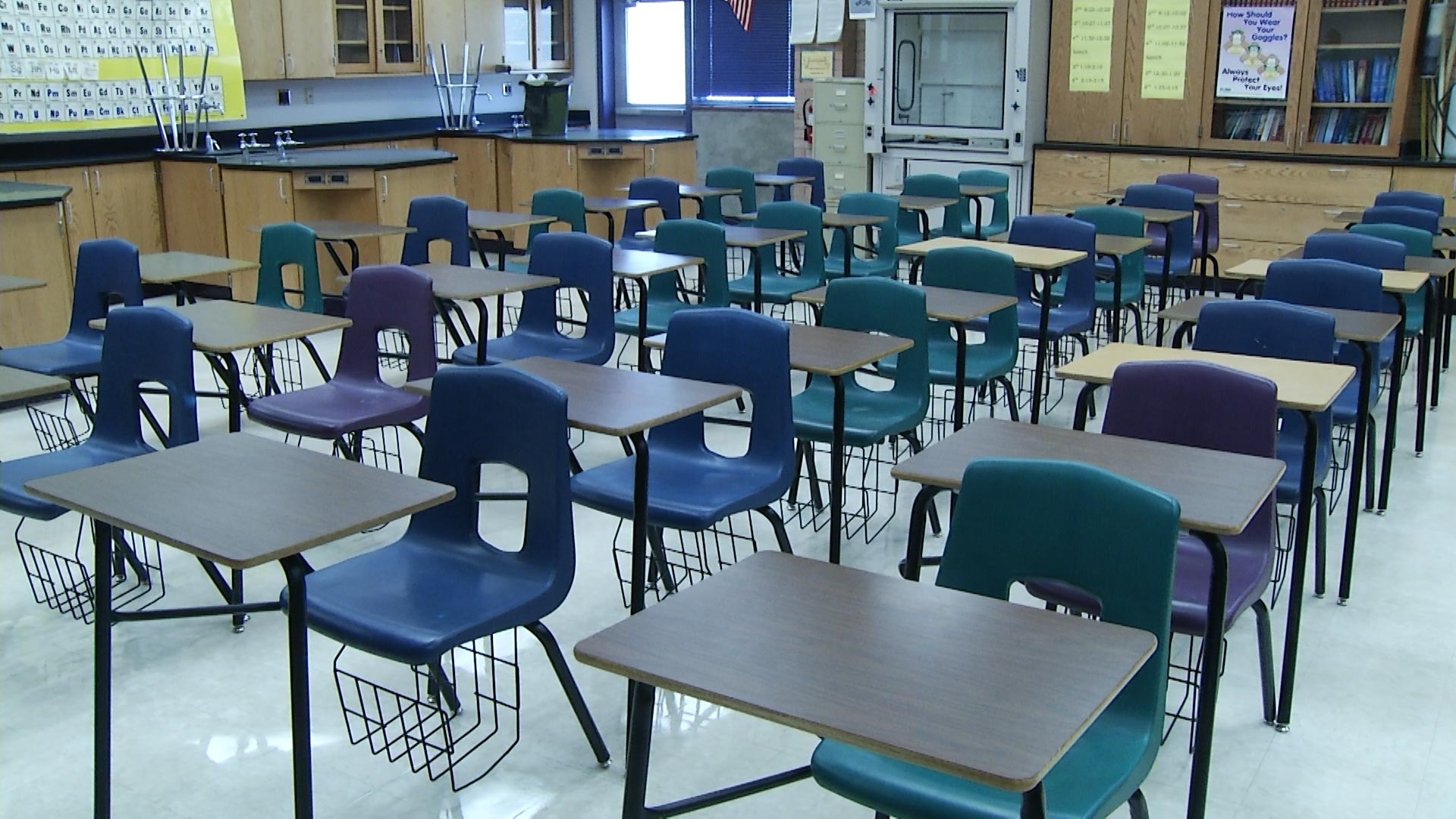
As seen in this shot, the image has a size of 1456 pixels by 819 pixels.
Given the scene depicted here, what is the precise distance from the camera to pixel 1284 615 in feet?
12.0

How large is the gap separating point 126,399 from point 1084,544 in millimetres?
2669

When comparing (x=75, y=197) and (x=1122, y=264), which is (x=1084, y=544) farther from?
(x=75, y=197)

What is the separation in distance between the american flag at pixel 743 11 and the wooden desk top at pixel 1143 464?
9.01 metres

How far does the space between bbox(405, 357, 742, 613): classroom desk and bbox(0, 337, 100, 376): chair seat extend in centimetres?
188

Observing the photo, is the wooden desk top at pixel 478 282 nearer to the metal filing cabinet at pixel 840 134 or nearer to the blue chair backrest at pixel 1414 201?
the blue chair backrest at pixel 1414 201

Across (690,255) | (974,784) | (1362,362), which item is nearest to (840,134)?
(690,255)

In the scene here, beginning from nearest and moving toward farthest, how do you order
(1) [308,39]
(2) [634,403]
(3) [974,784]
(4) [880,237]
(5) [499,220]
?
(3) [974,784], (2) [634,403], (5) [499,220], (4) [880,237], (1) [308,39]

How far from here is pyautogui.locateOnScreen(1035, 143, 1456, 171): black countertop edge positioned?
7.86 meters

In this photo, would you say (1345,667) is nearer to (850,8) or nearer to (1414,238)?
(1414,238)

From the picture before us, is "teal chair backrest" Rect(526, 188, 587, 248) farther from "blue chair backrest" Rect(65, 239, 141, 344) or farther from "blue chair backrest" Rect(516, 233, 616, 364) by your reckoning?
"blue chair backrest" Rect(65, 239, 141, 344)

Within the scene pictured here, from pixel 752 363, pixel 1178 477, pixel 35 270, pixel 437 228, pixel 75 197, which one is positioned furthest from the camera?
pixel 75 197

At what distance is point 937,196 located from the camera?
763cm

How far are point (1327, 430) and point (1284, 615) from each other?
1.73 ft

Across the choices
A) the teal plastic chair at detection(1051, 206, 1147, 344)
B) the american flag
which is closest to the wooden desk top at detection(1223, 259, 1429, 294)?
the teal plastic chair at detection(1051, 206, 1147, 344)
